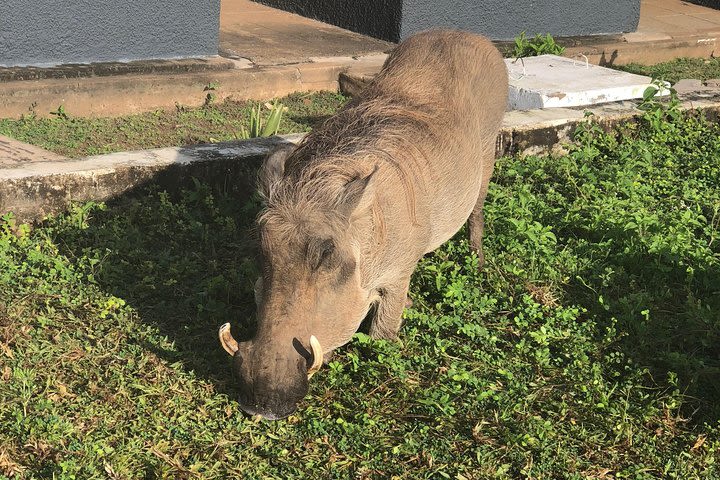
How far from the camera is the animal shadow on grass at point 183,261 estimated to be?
12.5 ft

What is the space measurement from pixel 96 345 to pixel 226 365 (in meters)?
0.50

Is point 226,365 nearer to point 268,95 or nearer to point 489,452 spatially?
point 489,452

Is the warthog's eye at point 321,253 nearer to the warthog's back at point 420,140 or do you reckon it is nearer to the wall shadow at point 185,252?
the warthog's back at point 420,140

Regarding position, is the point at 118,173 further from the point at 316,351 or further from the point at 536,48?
the point at 536,48

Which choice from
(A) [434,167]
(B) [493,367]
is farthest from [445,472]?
(A) [434,167]

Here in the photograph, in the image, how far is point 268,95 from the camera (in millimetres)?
7207

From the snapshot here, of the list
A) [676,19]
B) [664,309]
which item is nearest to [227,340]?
[664,309]

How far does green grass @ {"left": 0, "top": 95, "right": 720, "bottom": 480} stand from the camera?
3172 millimetres

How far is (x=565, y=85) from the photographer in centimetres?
659

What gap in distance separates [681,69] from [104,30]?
535cm

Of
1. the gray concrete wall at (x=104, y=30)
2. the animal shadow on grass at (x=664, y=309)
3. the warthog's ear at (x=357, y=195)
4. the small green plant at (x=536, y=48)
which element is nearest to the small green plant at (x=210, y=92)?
the gray concrete wall at (x=104, y=30)

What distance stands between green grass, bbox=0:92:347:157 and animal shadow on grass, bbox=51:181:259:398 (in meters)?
1.16

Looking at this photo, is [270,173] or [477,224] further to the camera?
[477,224]

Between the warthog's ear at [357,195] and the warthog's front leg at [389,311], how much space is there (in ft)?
1.72
